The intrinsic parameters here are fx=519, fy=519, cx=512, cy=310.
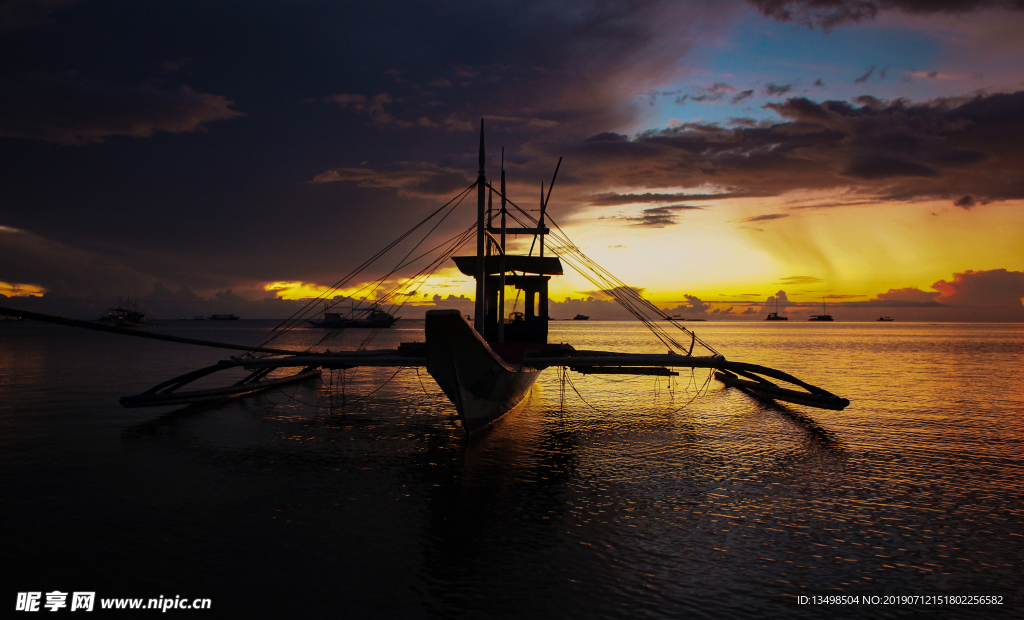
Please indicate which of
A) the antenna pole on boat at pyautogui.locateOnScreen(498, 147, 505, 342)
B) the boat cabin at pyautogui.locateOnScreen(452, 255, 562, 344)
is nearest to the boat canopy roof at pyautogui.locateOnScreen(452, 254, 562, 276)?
the boat cabin at pyautogui.locateOnScreen(452, 255, 562, 344)

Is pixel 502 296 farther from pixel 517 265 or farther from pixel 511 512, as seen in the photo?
pixel 511 512

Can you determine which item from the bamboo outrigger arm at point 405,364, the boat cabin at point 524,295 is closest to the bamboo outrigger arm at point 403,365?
the bamboo outrigger arm at point 405,364

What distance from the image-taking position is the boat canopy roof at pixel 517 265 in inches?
823

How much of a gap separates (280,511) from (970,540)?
1170 cm

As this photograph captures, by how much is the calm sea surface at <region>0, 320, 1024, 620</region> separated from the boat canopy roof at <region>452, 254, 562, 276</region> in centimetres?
604

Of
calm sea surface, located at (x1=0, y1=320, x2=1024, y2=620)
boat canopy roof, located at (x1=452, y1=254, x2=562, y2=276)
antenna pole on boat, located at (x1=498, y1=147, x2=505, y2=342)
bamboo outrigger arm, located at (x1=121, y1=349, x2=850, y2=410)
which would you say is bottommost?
calm sea surface, located at (x1=0, y1=320, x2=1024, y2=620)

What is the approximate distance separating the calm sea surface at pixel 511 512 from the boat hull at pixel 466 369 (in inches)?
37.3

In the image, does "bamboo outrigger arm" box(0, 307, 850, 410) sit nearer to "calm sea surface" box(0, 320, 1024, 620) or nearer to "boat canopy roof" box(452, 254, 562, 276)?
"calm sea surface" box(0, 320, 1024, 620)

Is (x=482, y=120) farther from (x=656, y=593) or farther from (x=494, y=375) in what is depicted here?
(x=656, y=593)

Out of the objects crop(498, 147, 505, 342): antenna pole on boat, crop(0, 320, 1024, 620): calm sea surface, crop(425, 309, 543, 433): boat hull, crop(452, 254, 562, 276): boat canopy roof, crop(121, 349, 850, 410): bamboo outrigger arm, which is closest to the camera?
crop(0, 320, 1024, 620): calm sea surface

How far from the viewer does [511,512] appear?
9.59 m

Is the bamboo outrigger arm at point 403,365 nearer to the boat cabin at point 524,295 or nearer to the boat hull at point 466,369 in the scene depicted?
the boat cabin at point 524,295

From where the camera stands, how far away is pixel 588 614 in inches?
246

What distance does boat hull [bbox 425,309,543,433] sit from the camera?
12.6 m
